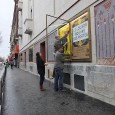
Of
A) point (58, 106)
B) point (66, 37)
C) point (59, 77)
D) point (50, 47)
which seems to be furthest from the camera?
point (50, 47)

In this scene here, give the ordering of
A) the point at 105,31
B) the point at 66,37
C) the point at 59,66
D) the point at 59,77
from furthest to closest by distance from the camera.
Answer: the point at 66,37 < the point at 59,77 < the point at 59,66 < the point at 105,31

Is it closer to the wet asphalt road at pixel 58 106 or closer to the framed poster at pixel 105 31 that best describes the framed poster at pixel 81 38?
the framed poster at pixel 105 31

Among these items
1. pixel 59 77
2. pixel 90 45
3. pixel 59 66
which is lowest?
pixel 59 77

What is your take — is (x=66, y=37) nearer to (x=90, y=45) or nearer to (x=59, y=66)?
(x=59, y=66)

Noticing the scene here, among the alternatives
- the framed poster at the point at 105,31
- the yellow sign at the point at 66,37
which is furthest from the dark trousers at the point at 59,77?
the framed poster at the point at 105,31

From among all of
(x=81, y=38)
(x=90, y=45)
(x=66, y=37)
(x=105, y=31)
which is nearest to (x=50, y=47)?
(x=66, y=37)

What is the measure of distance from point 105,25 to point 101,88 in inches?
70.4

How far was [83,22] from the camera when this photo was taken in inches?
355

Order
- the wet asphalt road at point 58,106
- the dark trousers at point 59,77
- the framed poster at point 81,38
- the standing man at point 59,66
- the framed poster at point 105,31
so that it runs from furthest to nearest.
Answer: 1. the dark trousers at point 59,77
2. the standing man at point 59,66
3. the framed poster at point 81,38
4. the framed poster at point 105,31
5. the wet asphalt road at point 58,106

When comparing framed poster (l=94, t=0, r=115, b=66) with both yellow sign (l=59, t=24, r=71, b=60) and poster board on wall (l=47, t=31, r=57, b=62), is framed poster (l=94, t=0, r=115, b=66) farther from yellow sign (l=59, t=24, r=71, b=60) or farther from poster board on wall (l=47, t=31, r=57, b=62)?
poster board on wall (l=47, t=31, r=57, b=62)

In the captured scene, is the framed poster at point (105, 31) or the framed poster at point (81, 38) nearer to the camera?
the framed poster at point (105, 31)

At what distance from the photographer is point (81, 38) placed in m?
9.24

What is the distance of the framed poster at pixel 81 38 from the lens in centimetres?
864

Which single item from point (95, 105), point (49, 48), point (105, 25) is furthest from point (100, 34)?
point (49, 48)
